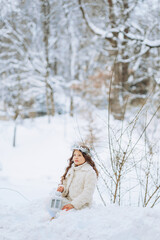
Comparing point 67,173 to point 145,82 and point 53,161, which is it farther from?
point 145,82

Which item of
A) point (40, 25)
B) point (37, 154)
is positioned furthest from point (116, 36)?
point (40, 25)

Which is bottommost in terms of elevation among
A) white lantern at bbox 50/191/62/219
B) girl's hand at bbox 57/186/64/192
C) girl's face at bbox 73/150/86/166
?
white lantern at bbox 50/191/62/219

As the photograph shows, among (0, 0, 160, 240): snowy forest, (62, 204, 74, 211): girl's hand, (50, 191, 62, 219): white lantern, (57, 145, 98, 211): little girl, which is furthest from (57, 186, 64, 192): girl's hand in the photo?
(0, 0, 160, 240): snowy forest

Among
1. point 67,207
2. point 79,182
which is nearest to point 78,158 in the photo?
point 79,182

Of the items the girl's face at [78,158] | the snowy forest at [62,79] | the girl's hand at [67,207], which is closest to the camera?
the girl's hand at [67,207]

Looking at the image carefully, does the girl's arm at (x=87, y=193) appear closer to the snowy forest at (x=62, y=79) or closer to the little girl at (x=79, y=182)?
the little girl at (x=79, y=182)

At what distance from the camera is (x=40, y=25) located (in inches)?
435

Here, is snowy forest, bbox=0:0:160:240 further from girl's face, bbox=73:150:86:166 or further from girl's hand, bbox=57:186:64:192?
girl's face, bbox=73:150:86:166

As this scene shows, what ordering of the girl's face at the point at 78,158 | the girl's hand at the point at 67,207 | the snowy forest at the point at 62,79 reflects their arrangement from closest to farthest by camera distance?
the girl's hand at the point at 67,207 → the girl's face at the point at 78,158 → the snowy forest at the point at 62,79

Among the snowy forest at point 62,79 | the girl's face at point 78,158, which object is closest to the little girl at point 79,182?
the girl's face at point 78,158

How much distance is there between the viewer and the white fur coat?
7.93ft

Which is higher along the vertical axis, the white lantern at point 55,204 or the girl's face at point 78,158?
the girl's face at point 78,158

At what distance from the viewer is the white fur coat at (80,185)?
2.42 meters

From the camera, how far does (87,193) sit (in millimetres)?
2434
